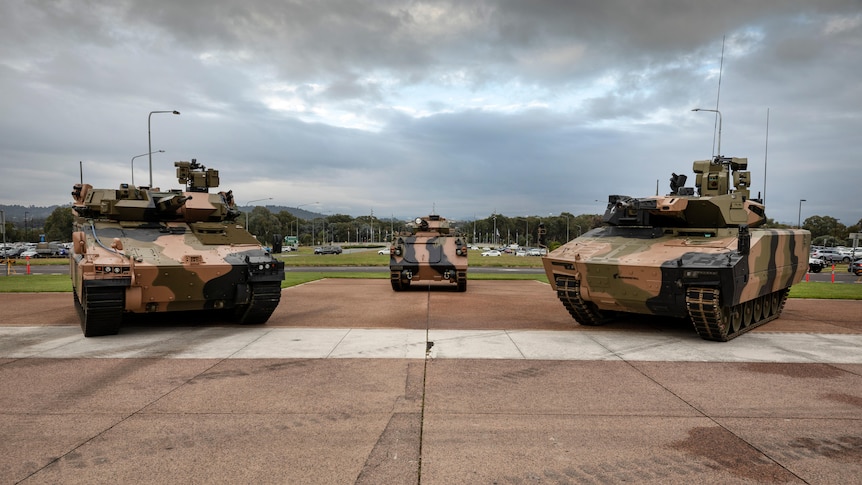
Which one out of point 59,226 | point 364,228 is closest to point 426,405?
point 59,226

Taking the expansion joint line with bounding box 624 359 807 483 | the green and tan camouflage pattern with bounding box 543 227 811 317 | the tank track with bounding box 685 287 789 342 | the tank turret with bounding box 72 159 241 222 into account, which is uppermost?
the tank turret with bounding box 72 159 241 222

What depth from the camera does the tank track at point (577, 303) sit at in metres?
10.6

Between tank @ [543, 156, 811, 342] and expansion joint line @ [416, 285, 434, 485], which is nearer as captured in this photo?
expansion joint line @ [416, 285, 434, 485]

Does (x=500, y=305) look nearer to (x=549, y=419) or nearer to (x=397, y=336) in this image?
(x=397, y=336)

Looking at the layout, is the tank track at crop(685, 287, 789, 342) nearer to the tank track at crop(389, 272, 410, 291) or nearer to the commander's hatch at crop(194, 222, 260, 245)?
the commander's hatch at crop(194, 222, 260, 245)

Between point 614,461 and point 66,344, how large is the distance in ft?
28.3

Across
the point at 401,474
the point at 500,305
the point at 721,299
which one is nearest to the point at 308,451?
the point at 401,474

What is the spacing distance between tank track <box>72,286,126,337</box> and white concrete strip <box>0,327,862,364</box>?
0.25 m

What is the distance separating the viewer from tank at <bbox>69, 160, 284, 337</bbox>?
9.25 metres

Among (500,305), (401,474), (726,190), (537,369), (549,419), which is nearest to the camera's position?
(401,474)

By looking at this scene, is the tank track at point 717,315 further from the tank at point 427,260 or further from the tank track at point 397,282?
the tank track at point 397,282

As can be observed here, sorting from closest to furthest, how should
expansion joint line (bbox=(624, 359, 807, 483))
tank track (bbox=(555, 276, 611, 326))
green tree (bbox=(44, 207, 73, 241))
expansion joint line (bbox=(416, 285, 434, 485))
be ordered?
expansion joint line (bbox=(416, 285, 434, 485)) < expansion joint line (bbox=(624, 359, 807, 483)) < tank track (bbox=(555, 276, 611, 326)) < green tree (bbox=(44, 207, 73, 241))

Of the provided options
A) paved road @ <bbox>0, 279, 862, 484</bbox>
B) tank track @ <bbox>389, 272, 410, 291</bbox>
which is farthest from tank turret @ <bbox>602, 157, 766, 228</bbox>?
tank track @ <bbox>389, 272, 410, 291</bbox>

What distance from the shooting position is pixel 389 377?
23.4 ft
